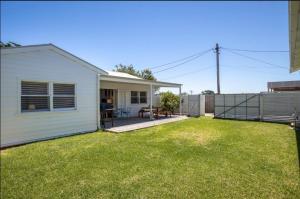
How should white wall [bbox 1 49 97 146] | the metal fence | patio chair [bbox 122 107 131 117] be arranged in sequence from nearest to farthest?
white wall [bbox 1 49 97 146] → the metal fence → patio chair [bbox 122 107 131 117]

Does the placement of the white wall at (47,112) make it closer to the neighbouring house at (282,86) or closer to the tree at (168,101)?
the tree at (168,101)

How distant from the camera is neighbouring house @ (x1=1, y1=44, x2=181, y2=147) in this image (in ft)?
23.9

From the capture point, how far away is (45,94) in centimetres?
847

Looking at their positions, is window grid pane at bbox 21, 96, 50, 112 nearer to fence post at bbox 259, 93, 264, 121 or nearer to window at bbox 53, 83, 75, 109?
window at bbox 53, 83, 75, 109

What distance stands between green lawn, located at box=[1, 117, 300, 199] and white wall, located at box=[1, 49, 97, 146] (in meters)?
0.78

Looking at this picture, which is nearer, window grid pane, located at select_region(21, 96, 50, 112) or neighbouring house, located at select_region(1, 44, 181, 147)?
neighbouring house, located at select_region(1, 44, 181, 147)

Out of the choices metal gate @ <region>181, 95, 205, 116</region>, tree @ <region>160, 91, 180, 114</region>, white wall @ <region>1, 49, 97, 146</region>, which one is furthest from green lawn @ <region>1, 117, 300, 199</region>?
metal gate @ <region>181, 95, 205, 116</region>

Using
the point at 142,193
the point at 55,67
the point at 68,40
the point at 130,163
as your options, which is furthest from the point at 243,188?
the point at 68,40

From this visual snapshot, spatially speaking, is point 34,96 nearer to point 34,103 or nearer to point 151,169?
point 34,103

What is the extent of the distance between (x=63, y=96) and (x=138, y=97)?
9.11m

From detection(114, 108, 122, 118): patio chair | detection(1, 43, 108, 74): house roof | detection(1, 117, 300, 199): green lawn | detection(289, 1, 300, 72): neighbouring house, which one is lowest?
detection(1, 117, 300, 199): green lawn

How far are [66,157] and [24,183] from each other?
174 cm

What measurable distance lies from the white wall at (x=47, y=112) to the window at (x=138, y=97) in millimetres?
6953

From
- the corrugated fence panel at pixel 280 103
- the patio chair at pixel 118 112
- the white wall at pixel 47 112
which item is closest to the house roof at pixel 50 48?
the white wall at pixel 47 112
